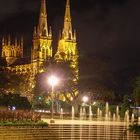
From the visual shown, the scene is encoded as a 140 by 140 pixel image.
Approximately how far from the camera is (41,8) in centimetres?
11788

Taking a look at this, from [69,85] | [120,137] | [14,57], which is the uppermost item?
[14,57]

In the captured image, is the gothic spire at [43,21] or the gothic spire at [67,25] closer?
the gothic spire at [43,21]

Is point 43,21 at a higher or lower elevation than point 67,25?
higher

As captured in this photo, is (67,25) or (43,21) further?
(67,25)

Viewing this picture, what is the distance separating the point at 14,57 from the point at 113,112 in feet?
301

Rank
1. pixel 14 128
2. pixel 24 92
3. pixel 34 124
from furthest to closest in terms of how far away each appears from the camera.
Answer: pixel 24 92
pixel 34 124
pixel 14 128

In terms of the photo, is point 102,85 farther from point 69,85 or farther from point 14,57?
point 14,57

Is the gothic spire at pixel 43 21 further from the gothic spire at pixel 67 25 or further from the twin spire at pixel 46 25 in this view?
the gothic spire at pixel 67 25

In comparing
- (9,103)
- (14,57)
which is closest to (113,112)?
(9,103)

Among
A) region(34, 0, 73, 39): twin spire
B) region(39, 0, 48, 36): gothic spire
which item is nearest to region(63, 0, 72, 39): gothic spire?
region(34, 0, 73, 39): twin spire

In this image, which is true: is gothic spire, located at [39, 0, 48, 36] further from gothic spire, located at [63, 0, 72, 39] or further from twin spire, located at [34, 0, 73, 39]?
gothic spire, located at [63, 0, 72, 39]

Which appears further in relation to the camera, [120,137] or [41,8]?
[41,8]

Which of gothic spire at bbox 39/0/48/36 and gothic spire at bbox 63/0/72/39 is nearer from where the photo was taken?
gothic spire at bbox 39/0/48/36

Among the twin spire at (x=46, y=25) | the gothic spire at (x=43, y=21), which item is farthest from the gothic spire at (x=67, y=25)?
the gothic spire at (x=43, y=21)
